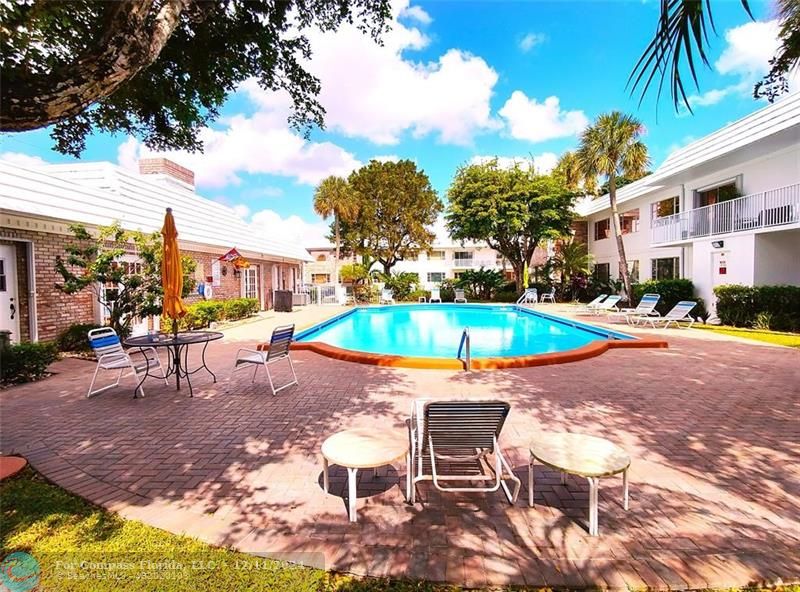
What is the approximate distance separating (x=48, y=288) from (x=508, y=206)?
22.7 meters

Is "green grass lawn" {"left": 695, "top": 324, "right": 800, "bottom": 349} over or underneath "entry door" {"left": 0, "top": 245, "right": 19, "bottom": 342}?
underneath

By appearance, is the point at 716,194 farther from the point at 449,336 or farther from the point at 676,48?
the point at 676,48

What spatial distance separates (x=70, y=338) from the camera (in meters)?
9.80

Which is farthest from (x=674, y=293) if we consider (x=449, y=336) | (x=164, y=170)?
(x=164, y=170)

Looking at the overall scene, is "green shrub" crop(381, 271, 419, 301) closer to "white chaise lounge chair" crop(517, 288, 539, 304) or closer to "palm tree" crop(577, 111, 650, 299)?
"white chaise lounge chair" crop(517, 288, 539, 304)

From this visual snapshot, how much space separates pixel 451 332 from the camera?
15375 millimetres

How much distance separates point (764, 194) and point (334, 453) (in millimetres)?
17674

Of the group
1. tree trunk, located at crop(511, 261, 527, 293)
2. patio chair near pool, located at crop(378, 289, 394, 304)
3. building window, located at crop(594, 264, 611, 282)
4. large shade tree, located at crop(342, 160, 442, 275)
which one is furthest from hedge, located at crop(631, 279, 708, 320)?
large shade tree, located at crop(342, 160, 442, 275)

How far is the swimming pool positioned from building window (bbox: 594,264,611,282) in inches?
309

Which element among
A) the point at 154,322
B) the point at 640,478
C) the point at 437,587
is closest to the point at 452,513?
the point at 437,587

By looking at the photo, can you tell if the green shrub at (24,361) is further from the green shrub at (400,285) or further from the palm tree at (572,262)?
the palm tree at (572,262)

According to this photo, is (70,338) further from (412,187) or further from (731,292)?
(412,187)

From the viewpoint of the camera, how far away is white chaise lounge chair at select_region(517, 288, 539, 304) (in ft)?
79.7

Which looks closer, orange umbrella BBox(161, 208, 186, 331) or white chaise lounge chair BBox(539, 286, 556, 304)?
orange umbrella BBox(161, 208, 186, 331)
